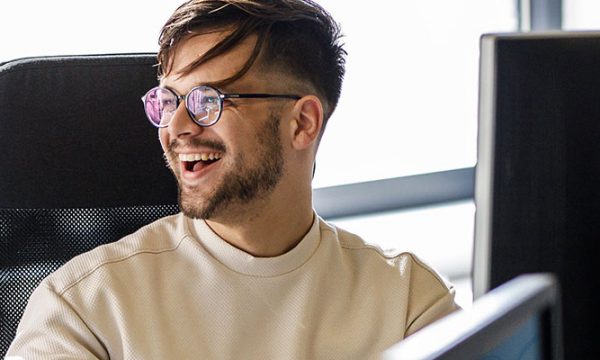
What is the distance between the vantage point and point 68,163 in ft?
5.44

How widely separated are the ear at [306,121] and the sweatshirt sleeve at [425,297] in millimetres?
257

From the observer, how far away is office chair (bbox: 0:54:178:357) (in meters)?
1.63

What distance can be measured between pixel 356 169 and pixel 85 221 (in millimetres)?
2098

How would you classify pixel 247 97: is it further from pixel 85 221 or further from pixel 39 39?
pixel 39 39

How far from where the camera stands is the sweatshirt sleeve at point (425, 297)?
1.63m

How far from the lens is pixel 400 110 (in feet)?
12.5

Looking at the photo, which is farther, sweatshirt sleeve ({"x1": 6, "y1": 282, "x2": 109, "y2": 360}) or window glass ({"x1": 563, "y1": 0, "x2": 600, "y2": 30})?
window glass ({"x1": 563, "y1": 0, "x2": 600, "y2": 30})

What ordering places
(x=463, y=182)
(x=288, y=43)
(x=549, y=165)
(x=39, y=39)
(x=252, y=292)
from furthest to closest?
(x=463, y=182) → (x=39, y=39) → (x=288, y=43) → (x=252, y=292) → (x=549, y=165)

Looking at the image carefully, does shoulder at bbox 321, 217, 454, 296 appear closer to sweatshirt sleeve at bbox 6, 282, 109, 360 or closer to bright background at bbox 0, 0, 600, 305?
sweatshirt sleeve at bbox 6, 282, 109, 360

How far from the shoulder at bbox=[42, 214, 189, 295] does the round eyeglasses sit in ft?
0.52

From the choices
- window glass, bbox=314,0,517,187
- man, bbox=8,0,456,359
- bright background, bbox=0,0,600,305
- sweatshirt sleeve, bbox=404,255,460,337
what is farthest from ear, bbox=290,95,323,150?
window glass, bbox=314,0,517,187

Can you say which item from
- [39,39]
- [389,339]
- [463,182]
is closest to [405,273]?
[389,339]

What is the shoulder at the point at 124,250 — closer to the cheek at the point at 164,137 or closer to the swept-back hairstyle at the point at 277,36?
the cheek at the point at 164,137

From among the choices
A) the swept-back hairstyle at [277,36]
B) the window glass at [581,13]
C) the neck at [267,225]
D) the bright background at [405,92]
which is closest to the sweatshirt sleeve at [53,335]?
the neck at [267,225]
